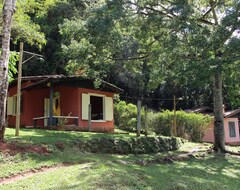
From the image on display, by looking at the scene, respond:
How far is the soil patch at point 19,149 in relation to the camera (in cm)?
821

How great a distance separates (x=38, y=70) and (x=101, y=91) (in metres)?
9.66

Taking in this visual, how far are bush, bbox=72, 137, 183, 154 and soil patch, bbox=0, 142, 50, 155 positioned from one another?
1795mm

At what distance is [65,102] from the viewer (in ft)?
59.0

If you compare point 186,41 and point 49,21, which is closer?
point 186,41

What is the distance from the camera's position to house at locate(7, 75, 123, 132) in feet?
53.8

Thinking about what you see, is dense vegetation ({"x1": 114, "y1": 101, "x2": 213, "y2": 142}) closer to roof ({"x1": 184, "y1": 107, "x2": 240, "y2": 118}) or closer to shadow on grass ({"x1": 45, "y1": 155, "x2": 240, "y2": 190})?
roof ({"x1": 184, "y1": 107, "x2": 240, "y2": 118})

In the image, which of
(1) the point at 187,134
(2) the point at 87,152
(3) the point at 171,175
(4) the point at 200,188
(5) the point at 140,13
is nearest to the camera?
(4) the point at 200,188

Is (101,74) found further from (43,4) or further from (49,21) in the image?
(49,21)

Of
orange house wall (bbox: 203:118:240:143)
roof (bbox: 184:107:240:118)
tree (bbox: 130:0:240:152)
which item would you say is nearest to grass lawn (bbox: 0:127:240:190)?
tree (bbox: 130:0:240:152)

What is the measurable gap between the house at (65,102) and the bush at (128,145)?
4.00 metres

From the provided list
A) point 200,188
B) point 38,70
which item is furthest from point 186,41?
point 38,70

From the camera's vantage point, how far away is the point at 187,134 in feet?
73.6

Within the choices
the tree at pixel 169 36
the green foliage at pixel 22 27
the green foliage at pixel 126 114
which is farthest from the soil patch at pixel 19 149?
the green foliage at pixel 126 114

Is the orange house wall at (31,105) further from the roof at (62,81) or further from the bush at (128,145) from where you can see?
the bush at (128,145)
